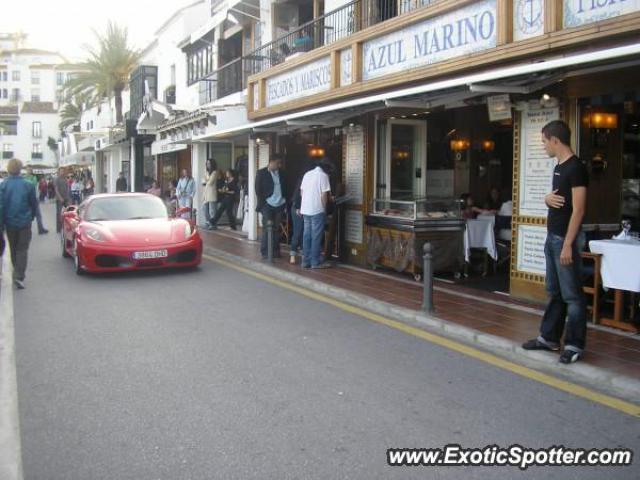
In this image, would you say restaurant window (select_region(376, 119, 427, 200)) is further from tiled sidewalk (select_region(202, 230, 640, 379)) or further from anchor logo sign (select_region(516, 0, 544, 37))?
anchor logo sign (select_region(516, 0, 544, 37))

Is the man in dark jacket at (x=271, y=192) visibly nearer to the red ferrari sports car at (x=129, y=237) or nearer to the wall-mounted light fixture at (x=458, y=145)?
the red ferrari sports car at (x=129, y=237)

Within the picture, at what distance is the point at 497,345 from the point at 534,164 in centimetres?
295

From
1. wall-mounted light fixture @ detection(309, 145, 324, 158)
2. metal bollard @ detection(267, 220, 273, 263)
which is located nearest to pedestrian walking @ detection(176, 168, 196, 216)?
wall-mounted light fixture @ detection(309, 145, 324, 158)

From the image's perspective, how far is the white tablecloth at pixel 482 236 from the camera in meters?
10.8

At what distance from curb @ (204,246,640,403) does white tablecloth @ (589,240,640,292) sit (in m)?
1.44

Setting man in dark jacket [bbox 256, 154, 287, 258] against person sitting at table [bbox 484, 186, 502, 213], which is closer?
man in dark jacket [bbox 256, 154, 287, 258]

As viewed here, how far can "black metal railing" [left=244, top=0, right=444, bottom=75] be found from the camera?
12.4 m

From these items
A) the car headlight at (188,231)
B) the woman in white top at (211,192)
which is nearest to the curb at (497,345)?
the car headlight at (188,231)

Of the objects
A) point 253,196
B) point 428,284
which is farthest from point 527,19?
point 253,196

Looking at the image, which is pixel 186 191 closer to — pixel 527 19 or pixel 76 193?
pixel 527 19

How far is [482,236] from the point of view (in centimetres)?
1091

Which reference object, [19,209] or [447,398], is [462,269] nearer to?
[447,398]

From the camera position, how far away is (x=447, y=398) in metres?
5.02

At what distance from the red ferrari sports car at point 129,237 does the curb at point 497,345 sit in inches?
84.1
